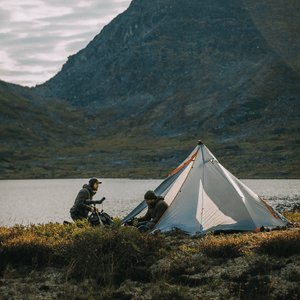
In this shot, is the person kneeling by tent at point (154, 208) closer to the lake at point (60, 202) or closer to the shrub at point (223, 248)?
the shrub at point (223, 248)

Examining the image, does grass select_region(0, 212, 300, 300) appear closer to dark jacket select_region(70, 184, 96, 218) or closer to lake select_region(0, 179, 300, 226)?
dark jacket select_region(70, 184, 96, 218)

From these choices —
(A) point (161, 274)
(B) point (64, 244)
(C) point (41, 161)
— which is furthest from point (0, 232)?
(C) point (41, 161)

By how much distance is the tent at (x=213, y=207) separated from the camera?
13.4 m

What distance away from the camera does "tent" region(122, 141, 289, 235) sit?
13422mm

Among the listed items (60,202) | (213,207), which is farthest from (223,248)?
(60,202)

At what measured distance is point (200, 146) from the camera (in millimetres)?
16281

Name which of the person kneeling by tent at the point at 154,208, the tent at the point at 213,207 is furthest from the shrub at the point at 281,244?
the person kneeling by tent at the point at 154,208

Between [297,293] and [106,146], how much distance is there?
18501 centimetres

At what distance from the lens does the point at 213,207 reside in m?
14.1

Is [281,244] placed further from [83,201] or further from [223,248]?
[83,201]

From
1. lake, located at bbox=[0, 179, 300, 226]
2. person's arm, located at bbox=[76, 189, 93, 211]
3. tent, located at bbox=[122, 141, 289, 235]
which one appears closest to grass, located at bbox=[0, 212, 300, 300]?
person's arm, located at bbox=[76, 189, 93, 211]

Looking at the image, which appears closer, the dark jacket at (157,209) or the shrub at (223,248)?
the shrub at (223,248)

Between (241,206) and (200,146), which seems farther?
(200,146)

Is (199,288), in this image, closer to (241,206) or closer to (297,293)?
(297,293)
